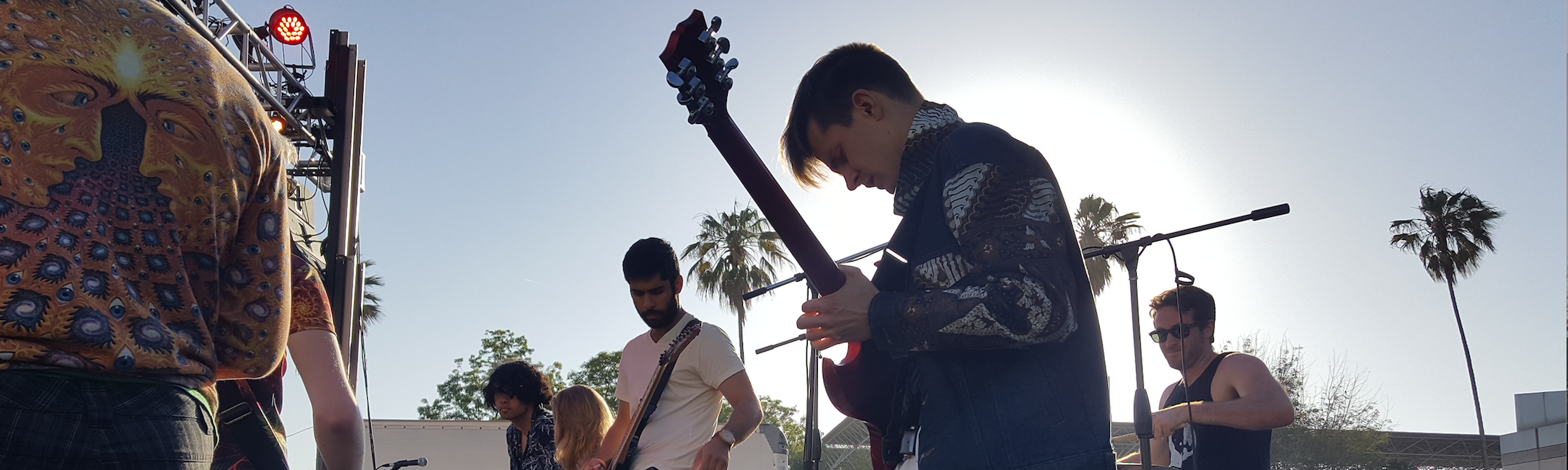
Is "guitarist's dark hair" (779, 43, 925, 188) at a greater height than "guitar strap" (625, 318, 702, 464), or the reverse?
"guitarist's dark hair" (779, 43, 925, 188)

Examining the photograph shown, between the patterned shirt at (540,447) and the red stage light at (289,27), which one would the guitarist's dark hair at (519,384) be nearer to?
the patterned shirt at (540,447)

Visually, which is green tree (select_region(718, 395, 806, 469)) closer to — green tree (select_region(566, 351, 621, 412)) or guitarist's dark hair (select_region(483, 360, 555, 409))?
green tree (select_region(566, 351, 621, 412))

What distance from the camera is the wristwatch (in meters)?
4.21

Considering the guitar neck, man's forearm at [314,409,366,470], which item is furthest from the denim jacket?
man's forearm at [314,409,366,470]

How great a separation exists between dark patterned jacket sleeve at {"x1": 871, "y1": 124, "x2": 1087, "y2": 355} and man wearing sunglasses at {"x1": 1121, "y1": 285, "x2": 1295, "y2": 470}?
2.34 meters

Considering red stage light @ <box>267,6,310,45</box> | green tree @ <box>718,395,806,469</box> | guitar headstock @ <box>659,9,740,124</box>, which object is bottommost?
green tree @ <box>718,395,806,469</box>

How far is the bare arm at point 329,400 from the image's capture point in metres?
1.99

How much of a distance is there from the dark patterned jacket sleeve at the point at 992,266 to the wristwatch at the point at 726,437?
2.41 m

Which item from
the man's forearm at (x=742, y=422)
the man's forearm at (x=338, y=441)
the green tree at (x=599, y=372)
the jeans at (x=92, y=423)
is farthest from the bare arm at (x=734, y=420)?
the green tree at (x=599, y=372)

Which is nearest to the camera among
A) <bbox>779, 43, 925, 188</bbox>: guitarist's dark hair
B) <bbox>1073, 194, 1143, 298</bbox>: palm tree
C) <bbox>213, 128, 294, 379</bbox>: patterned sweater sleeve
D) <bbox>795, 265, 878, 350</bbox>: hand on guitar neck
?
<bbox>213, 128, 294, 379</bbox>: patterned sweater sleeve

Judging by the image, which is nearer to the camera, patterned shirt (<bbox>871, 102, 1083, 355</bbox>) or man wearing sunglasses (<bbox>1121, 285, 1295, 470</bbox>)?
patterned shirt (<bbox>871, 102, 1083, 355</bbox>)

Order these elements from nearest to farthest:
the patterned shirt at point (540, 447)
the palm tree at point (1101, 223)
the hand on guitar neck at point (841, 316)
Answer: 1. the hand on guitar neck at point (841, 316)
2. the patterned shirt at point (540, 447)
3. the palm tree at point (1101, 223)

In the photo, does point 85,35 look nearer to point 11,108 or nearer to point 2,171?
point 11,108

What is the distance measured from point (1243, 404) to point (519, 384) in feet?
14.4
